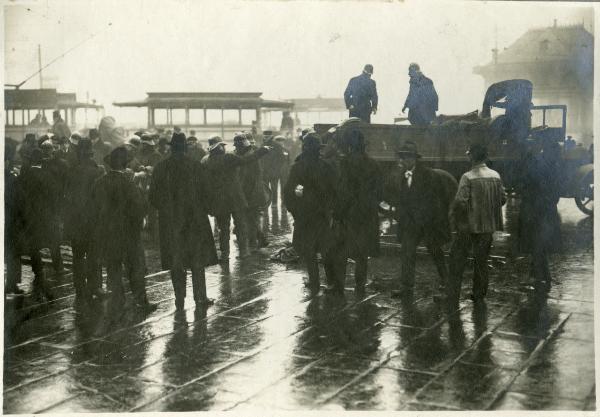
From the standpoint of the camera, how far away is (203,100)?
20125mm

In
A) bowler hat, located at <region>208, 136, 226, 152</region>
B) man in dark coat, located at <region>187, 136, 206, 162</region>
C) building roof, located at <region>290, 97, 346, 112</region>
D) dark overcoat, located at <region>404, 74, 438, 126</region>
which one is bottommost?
man in dark coat, located at <region>187, 136, 206, 162</region>

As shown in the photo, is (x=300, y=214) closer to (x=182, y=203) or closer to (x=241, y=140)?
(x=182, y=203)

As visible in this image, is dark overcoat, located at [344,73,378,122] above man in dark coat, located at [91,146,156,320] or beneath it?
above

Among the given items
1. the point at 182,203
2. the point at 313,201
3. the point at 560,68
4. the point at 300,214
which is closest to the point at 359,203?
the point at 313,201

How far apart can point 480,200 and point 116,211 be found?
11.2 feet

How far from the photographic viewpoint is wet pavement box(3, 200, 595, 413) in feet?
13.8

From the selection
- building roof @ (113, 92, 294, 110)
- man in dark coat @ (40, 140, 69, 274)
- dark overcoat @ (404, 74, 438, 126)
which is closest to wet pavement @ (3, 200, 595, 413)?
man in dark coat @ (40, 140, 69, 274)

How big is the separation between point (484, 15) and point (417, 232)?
2.24 m

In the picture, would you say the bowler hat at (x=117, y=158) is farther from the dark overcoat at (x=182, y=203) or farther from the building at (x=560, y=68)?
the building at (x=560, y=68)

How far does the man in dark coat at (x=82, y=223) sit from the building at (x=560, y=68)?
4875 millimetres

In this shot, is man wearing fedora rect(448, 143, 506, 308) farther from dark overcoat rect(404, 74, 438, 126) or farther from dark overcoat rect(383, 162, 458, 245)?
dark overcoat rect(404, 74, 438, 126)

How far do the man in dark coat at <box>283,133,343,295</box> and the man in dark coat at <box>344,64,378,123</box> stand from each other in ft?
13.2

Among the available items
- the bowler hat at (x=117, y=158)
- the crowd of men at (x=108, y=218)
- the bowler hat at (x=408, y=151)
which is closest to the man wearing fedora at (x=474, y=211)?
the bowler hat at (x=408, y=151)

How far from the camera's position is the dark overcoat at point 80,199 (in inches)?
252
